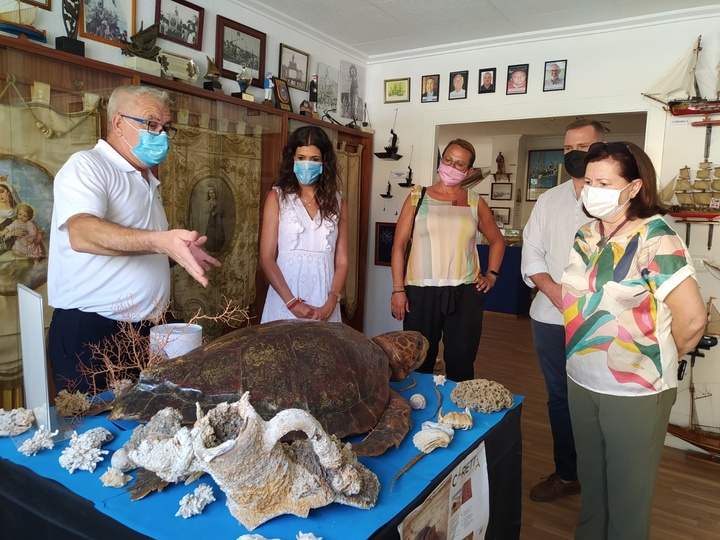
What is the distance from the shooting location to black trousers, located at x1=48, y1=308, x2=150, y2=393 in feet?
5.23

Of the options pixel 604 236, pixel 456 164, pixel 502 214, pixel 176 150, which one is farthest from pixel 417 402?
pixel 502 214

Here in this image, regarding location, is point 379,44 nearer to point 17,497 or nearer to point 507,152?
point 17,497

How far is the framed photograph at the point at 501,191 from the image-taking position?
9375 millimetres

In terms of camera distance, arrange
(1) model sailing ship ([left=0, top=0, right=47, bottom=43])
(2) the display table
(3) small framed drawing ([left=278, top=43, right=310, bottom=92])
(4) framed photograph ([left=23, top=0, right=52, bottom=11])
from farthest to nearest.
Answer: (3) small framed drawing ([left=278, top=43, right=310, bottom=92]) < (4) framed photograph ([left=23, top=0, right=52, bottom=11]) < (1) model sailing ship ([left=0, top=0, right=47, bottom=43]) < (2) the display table

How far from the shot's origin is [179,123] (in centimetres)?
299

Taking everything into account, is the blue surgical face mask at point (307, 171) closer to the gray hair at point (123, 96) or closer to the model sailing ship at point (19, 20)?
the gray hair at point (123, 96)

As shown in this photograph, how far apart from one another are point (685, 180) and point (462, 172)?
170 centimetres

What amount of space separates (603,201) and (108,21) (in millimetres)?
2644

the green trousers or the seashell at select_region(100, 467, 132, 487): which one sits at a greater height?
the seashell at select_region(100, 467, 132, 487)

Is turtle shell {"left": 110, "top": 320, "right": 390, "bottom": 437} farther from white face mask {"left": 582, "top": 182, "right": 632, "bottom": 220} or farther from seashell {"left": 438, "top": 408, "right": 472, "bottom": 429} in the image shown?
white face mask {"left": 582, "top": 182, "right": 632, "bottom": 220}

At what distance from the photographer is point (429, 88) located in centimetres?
437

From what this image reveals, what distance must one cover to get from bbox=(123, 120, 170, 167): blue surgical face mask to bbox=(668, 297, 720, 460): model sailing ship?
10.3 feet

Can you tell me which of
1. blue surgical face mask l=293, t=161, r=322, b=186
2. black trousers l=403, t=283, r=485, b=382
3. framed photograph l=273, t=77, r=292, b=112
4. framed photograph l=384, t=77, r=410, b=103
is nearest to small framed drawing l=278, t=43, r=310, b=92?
framed photograph l=273, t=77, r=292, b=112

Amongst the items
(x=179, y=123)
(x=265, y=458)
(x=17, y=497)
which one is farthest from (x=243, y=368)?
(x=179, y=123)
